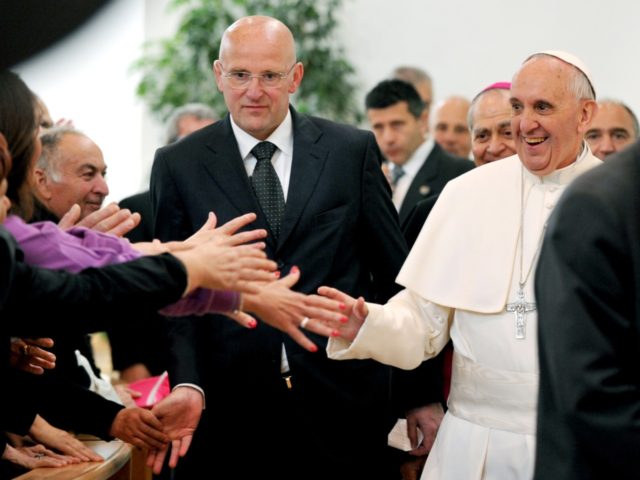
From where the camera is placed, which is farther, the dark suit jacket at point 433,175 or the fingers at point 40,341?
the dark suit jacket at point 433,175

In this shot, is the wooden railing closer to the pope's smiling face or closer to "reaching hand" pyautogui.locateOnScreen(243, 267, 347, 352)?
"reaching hand" pyautogui.locateOnScreen(243, 267, 347, 352)

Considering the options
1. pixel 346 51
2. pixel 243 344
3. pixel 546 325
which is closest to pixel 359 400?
pixel 243 344

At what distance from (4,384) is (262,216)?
1539mm

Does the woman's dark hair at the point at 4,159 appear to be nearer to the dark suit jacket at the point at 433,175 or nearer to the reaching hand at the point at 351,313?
the reaching hand at the point at 351,313

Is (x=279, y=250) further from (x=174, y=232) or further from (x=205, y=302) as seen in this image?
(x=205, y=302)

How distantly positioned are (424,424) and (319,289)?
1058 millimetres

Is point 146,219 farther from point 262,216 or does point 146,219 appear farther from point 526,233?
point 526,233

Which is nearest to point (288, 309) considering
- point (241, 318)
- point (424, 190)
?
point (241, 318)

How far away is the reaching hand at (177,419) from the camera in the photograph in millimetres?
3891

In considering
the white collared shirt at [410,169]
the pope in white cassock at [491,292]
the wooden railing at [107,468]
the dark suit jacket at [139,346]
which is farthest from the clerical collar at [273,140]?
the white collared shirt at [410,169]

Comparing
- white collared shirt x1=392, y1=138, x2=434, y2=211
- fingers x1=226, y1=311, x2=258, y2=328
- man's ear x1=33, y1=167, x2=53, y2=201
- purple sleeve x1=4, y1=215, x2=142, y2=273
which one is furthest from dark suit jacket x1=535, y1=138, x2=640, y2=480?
white collared shirt x1=392, y1=138, x2=434, y2=211

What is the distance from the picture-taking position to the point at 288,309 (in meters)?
3.05

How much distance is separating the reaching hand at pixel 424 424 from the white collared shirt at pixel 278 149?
0.99 metres

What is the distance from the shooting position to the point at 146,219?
5.78 meters
